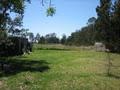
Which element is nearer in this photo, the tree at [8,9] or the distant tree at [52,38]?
the tree at [8,9]

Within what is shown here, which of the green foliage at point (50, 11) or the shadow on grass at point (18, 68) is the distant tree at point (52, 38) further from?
the green foliage at point (50, 11)

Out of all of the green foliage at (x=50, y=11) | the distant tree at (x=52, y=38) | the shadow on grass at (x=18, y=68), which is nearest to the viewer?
the green foliage at (x=50, y=11)

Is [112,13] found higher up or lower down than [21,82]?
higher up

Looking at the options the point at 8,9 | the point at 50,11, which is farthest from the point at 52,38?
the point at 50,11

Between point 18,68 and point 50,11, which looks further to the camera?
point 18,68

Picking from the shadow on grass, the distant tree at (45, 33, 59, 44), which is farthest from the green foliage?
the distant tree at (45, 33, 59, 44)

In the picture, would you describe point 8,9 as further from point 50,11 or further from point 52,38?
point 52,38

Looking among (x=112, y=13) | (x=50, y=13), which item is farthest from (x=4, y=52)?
(x=50, y=13)

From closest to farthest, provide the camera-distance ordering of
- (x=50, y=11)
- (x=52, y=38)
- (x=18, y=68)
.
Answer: (x=50, y=11) < (x=18, y=68) < (x=52, y=38)

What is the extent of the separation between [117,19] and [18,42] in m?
23.2

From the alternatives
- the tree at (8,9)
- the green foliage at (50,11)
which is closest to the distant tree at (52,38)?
the tree at (8,9)

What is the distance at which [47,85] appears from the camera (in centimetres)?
1839

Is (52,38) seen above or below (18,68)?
above

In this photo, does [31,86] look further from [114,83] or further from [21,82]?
[114,83]
